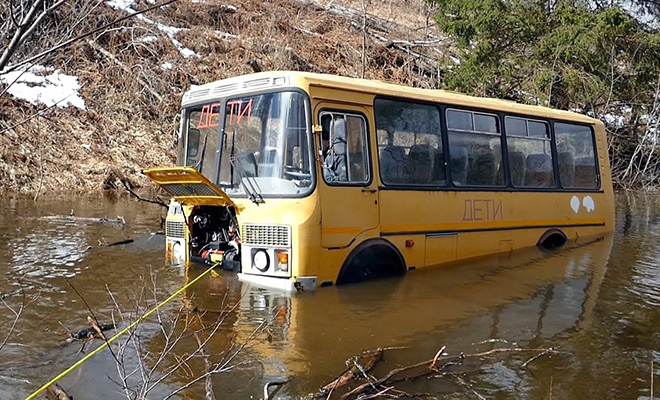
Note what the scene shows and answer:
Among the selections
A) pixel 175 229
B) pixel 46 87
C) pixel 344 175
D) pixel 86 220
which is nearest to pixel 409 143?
pixel 344 175

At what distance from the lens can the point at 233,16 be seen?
29.8 metres

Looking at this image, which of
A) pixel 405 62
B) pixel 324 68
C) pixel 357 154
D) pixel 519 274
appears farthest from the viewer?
pixel 405 62

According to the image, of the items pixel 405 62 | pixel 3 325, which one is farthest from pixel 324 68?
pixel 3 325

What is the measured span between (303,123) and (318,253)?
1446 mm

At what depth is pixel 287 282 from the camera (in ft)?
23.7

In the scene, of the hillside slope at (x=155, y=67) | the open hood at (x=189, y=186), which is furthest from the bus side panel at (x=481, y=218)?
the hillside slope at (x=155, y=67)

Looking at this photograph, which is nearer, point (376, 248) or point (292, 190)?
point (292, 190)

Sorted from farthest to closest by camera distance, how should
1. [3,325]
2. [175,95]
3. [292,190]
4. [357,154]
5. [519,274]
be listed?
1. [175,95]
2. [519,274]
3. [357,154]
4. [292,190]
5. [3,325]

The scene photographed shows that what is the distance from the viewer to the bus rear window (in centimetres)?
1151

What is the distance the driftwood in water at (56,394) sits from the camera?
175 inches

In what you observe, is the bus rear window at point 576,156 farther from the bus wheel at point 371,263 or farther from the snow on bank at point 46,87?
the snow on bank at point 46,87

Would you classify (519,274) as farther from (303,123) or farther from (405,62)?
(405,62)

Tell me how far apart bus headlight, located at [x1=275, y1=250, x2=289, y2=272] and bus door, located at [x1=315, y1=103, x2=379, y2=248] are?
44 cm

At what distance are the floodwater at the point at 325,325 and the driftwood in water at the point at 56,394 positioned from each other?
0.58ft
